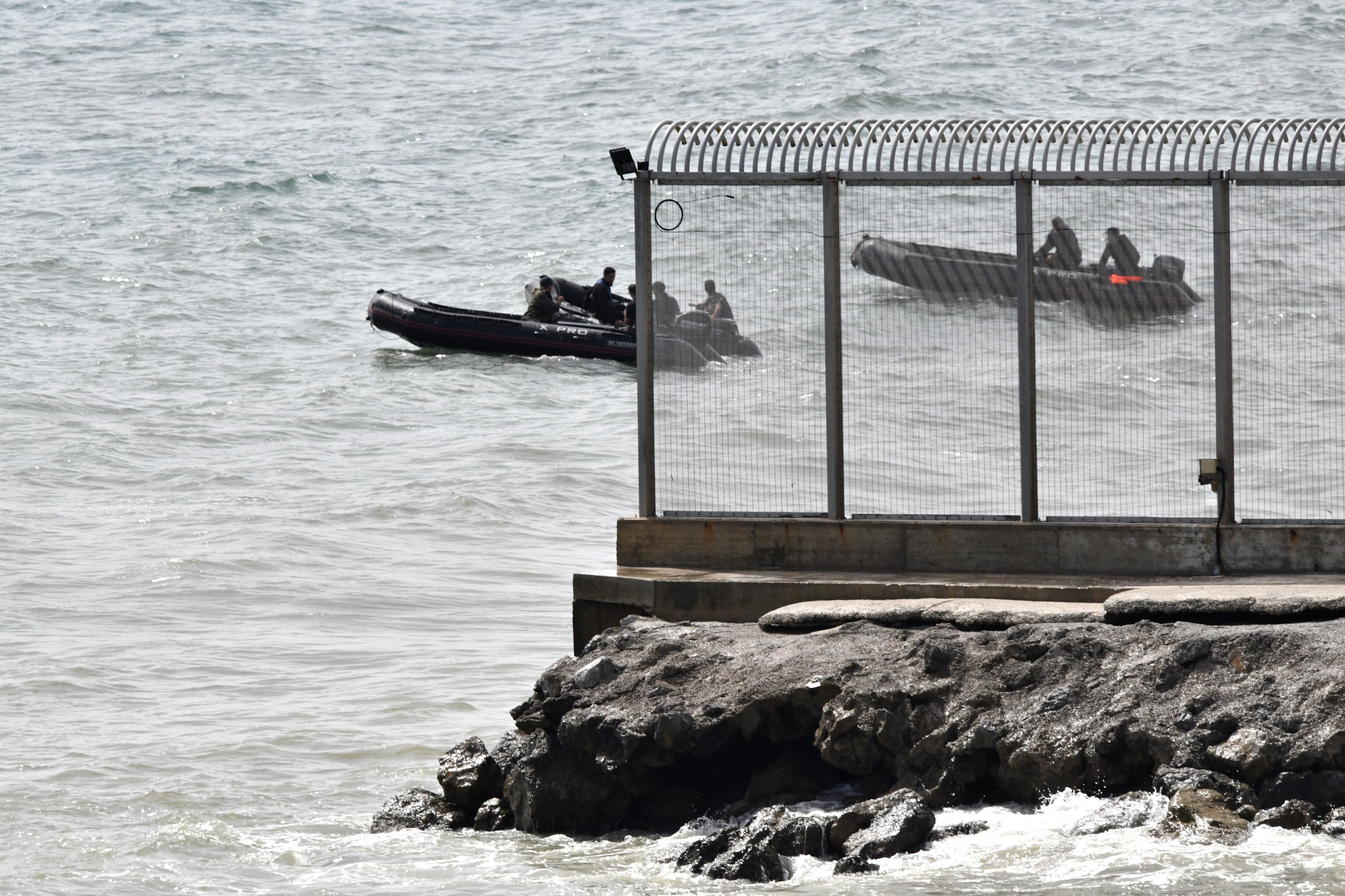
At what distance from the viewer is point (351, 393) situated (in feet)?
86.5

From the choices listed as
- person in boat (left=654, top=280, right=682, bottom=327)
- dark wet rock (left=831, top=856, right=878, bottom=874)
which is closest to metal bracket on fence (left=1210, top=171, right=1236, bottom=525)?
person in boat (left=654, top=280, right=682, bottom=327)

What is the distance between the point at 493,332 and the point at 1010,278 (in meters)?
19.0

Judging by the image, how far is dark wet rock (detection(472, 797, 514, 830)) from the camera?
707 centimetres

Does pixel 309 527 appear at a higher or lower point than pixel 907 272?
lower

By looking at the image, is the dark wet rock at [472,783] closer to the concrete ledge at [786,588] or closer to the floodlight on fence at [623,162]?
the concrete ledge at [786,588]

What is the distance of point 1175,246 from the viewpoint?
7.83 meters

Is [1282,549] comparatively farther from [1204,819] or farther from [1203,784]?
[1204,819]

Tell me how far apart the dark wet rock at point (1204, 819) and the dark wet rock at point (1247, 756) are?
0.42 ft

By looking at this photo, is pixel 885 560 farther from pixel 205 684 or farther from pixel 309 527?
pixel 309 527

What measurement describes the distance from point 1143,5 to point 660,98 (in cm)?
1677

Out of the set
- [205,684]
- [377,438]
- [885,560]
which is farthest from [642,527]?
[377,438]

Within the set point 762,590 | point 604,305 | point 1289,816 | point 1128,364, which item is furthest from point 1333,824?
point 604,305

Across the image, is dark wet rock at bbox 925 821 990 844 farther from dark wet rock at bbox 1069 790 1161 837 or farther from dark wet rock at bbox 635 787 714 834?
dark wet rock at bbox 635 787 714 834

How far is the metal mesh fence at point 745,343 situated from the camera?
816 cm
